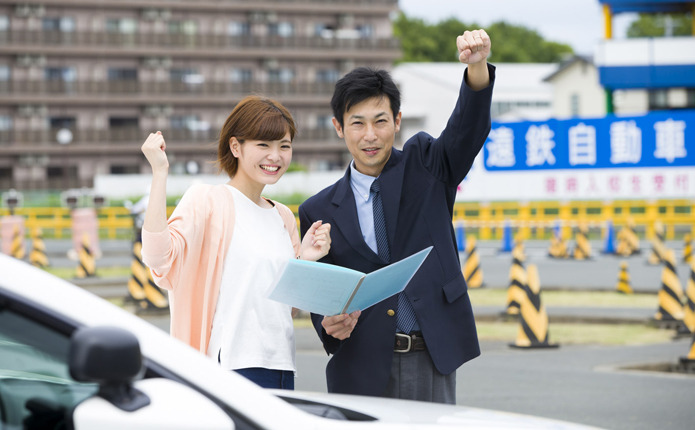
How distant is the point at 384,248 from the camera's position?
3658mm

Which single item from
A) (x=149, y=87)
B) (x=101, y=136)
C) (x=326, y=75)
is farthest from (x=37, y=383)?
(x=326, y=75)

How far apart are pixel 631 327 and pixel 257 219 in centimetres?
915

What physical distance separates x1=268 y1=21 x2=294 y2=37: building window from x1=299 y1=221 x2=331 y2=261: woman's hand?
181ft

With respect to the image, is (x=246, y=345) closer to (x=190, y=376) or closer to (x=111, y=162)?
(x=190, y=376)

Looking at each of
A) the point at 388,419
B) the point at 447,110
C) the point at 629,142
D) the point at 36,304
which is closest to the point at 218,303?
the point at 388,419

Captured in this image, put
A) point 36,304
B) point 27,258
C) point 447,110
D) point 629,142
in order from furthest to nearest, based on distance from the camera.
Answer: point 447,110, point 27,258, point 629,142, point 36,304

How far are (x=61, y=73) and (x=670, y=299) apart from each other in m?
47.2

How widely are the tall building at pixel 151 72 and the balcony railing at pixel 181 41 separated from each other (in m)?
0.06

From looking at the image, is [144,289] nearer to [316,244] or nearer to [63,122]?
[316,244]

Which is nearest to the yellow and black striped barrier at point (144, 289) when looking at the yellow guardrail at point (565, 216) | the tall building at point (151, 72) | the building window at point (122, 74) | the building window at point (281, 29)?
the yellow guardrail at point (565, 216)

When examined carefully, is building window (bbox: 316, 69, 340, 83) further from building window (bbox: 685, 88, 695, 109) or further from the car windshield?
the car windshield

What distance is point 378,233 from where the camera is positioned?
3.68 meters

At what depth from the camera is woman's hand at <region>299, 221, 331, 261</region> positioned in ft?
11.5

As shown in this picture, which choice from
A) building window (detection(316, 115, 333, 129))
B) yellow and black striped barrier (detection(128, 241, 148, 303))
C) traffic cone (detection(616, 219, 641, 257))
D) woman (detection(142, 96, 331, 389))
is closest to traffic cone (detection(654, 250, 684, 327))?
yellow and black striped barrier (detection(128, 241, 148, 303))
